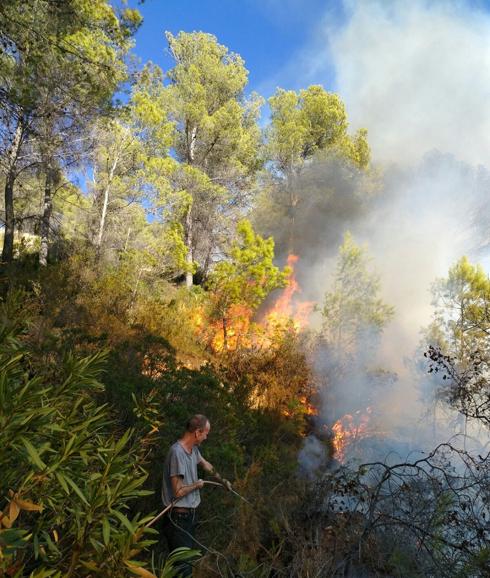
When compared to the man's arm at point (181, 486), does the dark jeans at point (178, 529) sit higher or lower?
lower

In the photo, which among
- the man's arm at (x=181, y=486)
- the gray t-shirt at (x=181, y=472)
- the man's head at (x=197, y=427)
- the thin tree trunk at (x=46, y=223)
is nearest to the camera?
the man's arm at (x=181, y=486)

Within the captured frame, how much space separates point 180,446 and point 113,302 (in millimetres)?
7394

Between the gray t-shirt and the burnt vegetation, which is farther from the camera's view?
the gray t-shirt

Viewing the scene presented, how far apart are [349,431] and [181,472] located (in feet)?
39.5

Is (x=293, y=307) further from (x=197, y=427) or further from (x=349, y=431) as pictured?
(x=197, y=427)

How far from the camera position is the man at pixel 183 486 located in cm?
328

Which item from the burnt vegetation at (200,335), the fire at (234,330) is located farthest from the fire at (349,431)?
the fire at (234,330)

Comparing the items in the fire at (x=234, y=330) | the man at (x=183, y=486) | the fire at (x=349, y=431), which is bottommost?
the fire at (x=349, y=431)

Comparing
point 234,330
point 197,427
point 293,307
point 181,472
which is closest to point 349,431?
point 234,330

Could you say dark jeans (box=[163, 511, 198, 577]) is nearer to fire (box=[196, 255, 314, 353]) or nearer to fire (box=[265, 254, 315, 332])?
fire (box=[196, 255, 314, 353])

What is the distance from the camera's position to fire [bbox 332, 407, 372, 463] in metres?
12.7

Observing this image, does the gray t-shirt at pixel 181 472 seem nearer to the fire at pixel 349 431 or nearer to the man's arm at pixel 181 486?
the man's arm at pixel 181 486

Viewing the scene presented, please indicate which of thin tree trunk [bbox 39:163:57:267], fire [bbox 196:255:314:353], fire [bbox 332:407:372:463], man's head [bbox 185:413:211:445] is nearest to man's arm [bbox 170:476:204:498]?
man's head [bbox 185:413:211:445]

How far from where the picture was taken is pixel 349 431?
14047 mm
